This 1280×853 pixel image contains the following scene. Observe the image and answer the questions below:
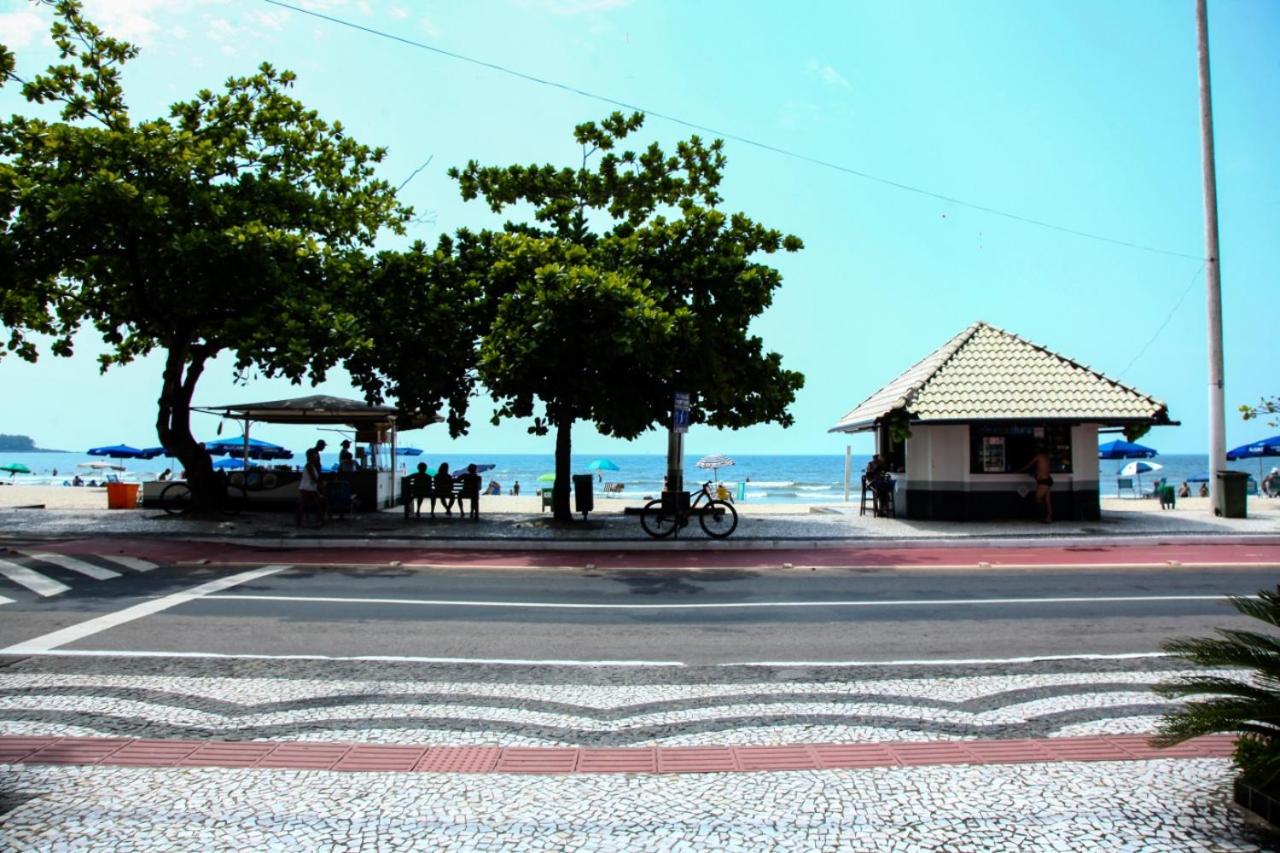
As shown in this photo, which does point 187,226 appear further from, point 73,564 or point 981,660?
point 981,660

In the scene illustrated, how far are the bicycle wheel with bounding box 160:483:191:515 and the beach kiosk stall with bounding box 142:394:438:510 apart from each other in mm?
1229

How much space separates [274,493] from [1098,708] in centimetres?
2252

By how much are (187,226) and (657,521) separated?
1211cm

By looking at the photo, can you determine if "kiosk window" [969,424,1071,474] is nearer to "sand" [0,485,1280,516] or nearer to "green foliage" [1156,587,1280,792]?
"sand" [0,485,1280,516]

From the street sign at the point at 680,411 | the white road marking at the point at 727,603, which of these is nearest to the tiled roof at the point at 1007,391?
the street sign at the point at 680,411

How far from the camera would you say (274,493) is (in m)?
24.5

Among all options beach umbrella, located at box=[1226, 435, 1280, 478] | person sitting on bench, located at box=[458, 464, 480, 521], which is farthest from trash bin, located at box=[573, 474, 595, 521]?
beach umbrella, located at box=[1226, 435, 1280, 478]

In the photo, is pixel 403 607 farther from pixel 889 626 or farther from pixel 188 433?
pixel 188 433

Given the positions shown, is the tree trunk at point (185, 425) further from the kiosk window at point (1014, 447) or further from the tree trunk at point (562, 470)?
the kiosk window at point (1014, 447)

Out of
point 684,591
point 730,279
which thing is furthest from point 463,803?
point 730,279

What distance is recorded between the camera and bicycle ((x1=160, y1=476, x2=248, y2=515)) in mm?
23234

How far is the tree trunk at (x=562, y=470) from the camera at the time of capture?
21.3 m

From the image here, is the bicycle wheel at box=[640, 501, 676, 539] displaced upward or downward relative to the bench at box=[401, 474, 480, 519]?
downward

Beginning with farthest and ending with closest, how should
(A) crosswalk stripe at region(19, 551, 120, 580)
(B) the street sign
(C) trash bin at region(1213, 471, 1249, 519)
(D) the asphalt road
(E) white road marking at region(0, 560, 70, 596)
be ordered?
1. (C) trash bin at region(1213, 471, 1249, 519)
2. (B) the street sign
3. (A) crosswalk stripe at region(19, 551, 120, 580)
4. (E) white road marking at region(0, 560, 70, 596)
5. (D) the asphalt road
